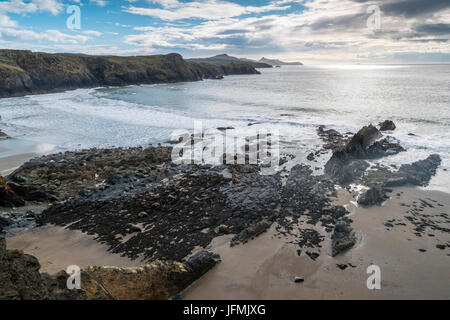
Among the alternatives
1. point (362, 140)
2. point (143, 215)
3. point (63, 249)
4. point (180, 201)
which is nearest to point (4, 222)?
point (63, 249)

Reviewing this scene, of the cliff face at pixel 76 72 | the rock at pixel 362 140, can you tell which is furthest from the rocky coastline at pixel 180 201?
the cliff face at pixel 76 72

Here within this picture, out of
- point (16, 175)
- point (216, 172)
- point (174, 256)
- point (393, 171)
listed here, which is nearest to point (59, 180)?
point (16, 175)

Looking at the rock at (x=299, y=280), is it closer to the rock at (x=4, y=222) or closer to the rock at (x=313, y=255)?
the rock at (x=313, y=255)

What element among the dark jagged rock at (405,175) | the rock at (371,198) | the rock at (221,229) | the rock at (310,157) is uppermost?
the rock at (310,157)

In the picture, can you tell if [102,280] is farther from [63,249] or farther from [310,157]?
[310,157]

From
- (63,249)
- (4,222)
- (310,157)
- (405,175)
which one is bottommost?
(63,249)

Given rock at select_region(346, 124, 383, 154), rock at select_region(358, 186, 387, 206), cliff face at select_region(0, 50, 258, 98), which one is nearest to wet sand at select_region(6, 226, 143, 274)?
rock at select_region(358, 186, 387, 206)
